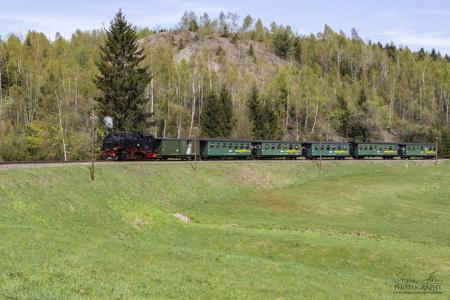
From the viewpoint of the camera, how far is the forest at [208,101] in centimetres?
8038

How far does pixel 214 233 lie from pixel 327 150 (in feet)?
171

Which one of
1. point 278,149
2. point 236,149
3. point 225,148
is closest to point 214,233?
point 225,148

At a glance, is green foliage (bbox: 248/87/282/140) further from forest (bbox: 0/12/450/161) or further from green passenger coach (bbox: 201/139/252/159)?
green passenger coach (bbox: 201/139/252/159)

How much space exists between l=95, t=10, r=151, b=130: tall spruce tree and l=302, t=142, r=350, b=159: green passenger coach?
26.8 meters

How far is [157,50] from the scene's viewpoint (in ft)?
535

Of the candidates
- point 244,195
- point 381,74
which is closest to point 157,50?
point 381,74

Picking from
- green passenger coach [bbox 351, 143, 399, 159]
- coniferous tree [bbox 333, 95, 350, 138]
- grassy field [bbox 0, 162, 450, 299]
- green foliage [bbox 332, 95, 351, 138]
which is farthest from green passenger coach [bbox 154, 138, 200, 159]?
coniferous tree [bbox 333, 95, 350, 138]

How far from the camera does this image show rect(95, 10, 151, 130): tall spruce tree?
229 ft

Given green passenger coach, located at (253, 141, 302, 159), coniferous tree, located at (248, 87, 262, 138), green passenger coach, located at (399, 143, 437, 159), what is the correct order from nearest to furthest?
green passenger coach, located at (253, 141, 302, 159)
green passenger coach, located at (399, 143, 437, 159)
coniferous tree, located at (248, 87, 262, 138)

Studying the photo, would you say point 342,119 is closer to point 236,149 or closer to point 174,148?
point 236,149

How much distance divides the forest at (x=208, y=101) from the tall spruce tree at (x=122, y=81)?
0.57 m

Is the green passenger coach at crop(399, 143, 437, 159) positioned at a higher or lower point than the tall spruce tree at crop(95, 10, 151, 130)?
lower

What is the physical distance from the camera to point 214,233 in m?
32.6

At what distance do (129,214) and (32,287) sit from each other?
21.9 m
